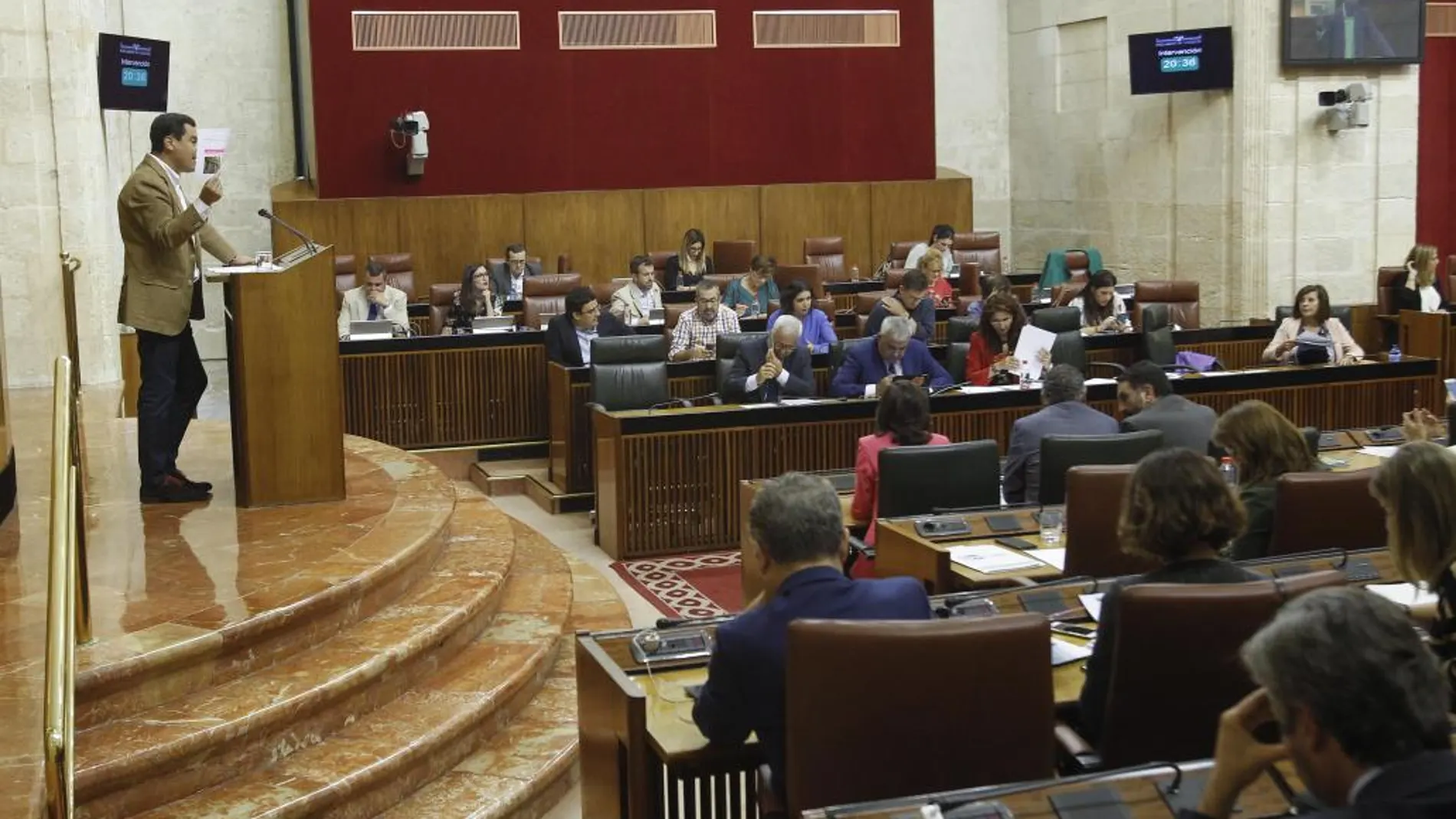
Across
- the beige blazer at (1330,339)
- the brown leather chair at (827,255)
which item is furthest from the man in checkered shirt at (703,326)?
the brown leather chair at (827,255)

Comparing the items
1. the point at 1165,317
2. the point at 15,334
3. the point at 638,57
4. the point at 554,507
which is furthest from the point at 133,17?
the point at 1165,317

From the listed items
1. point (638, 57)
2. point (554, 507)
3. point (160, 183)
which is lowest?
point (554, 507)

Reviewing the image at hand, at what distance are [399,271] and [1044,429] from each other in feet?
27.7

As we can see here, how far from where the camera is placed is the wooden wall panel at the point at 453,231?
14898mm

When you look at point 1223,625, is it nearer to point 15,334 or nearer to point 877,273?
point 15,334

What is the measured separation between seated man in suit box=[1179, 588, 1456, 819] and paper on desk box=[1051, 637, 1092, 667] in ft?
4.83

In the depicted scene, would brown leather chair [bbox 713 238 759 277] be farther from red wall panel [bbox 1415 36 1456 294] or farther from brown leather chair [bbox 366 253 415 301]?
red wall panel [bbox 1415 36 1456 294]

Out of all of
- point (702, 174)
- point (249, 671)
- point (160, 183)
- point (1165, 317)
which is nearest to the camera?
point (249, 671)

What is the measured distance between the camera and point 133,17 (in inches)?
578

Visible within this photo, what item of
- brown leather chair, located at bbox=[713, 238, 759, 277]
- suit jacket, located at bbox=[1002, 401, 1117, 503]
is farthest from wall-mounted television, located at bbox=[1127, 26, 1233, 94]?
suit jacket, located at bbox=[1002, 401, 1117, 503]

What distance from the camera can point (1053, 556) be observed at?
16.4ft

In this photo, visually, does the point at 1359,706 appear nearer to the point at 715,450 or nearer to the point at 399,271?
the point at 715,450

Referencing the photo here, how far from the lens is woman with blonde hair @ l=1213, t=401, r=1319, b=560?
466 cm

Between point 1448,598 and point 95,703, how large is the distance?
10.4ft
